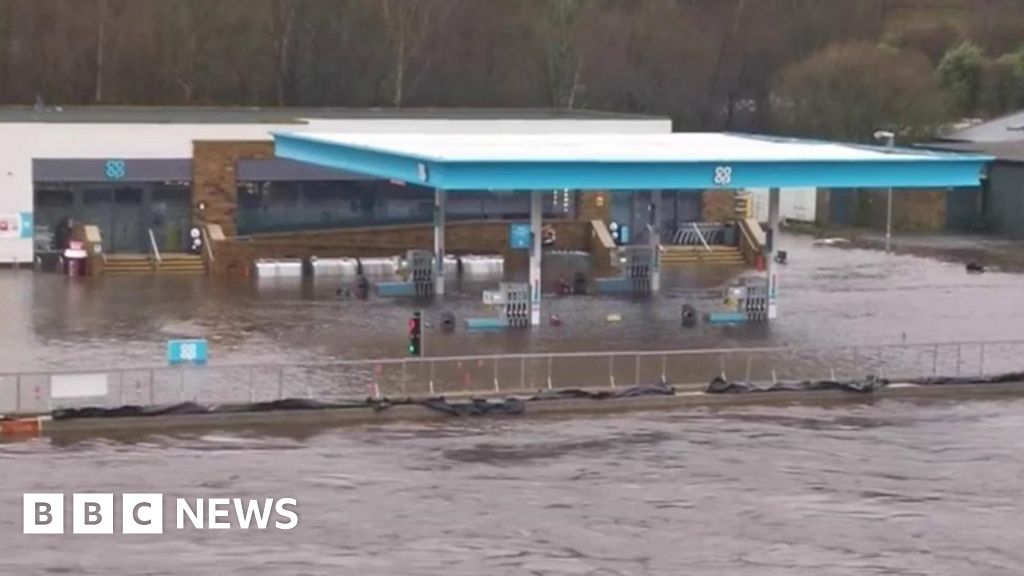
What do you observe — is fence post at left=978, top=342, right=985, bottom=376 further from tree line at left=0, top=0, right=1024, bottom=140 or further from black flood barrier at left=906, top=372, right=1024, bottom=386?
tree line at left=0, top=0, right=1024, bottom=140

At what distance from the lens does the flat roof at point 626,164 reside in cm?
3050

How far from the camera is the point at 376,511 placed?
19.8m

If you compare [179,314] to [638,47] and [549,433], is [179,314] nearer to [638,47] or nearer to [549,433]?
[549,433]

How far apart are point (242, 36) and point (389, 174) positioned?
26.6 m

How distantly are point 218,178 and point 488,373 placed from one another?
15135 mm

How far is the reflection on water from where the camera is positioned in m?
28.9

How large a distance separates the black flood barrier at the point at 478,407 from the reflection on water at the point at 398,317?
3.83 metres

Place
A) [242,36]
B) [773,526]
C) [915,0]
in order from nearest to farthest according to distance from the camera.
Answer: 1. [773,526]
2. [242,36]
3. [915,0]

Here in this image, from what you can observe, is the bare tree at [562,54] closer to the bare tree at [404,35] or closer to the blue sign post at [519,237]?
the bare tree at [404,35]

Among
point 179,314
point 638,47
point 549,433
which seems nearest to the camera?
point 549,433

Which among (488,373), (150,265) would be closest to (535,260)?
(488,373)

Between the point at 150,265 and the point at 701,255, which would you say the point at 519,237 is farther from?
the point at 150,265

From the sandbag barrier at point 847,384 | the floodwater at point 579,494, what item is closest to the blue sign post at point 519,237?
the sandbag barrier at point 847,384

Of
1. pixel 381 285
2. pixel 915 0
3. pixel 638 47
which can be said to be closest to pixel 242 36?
pixel 638 47
